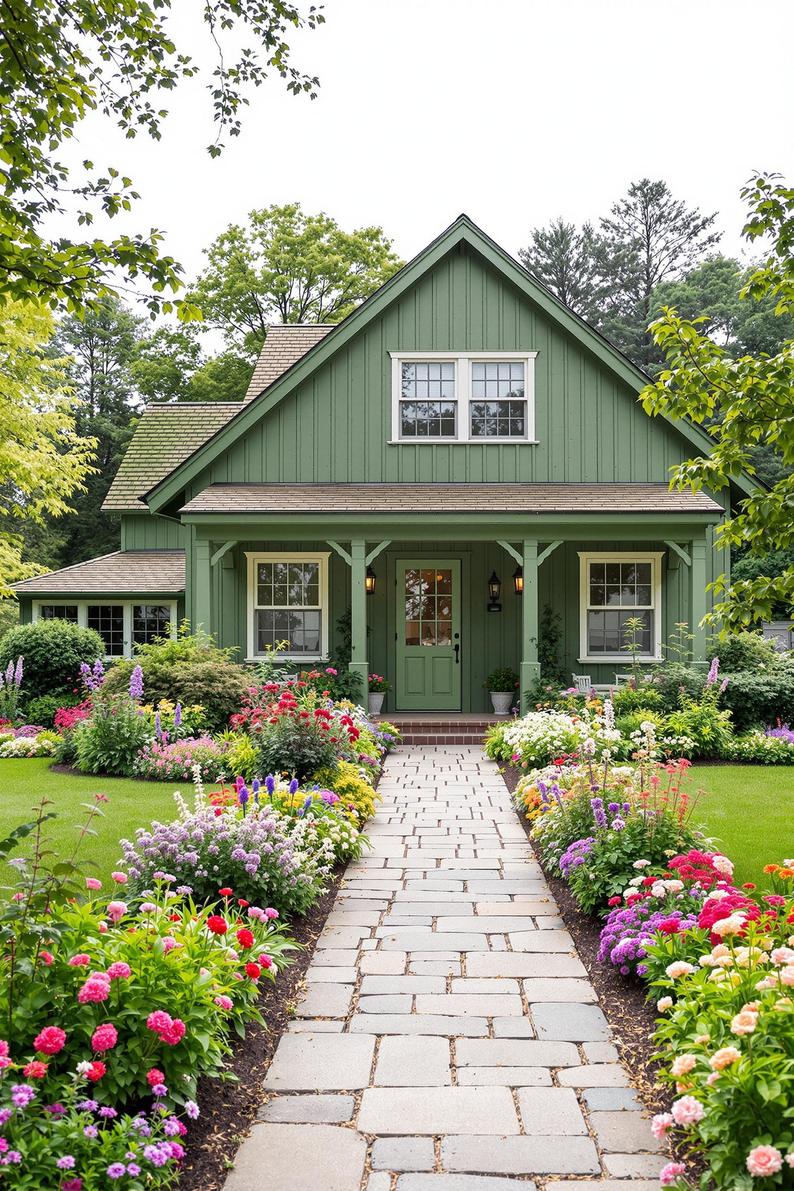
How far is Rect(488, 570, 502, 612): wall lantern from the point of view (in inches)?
561

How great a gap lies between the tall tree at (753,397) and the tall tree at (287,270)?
25.3 meters

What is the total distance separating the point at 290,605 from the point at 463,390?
4246 mm

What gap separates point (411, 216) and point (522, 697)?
87.4ft

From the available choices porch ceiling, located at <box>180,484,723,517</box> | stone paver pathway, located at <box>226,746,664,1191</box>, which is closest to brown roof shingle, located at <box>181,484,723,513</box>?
porch ceiling, located at <box>180,484,723,517</box>

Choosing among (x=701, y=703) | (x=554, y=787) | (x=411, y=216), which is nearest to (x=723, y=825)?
(x=554, y=787)

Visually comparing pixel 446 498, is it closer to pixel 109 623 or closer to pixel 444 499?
pixel 444 499

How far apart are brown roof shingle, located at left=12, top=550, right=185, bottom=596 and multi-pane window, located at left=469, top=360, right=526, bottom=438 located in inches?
242

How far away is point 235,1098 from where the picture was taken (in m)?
3.26

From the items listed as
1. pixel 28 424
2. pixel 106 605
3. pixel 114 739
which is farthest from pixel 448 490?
pixel 106 605

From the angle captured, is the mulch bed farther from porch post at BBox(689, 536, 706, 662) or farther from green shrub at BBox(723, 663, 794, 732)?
porch post at BBox(689, 536, 706, 662)

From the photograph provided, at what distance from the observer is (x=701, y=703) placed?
11.4 metres

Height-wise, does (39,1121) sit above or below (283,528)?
below

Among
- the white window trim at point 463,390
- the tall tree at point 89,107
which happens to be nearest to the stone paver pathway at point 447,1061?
the tall tree at point 89,107

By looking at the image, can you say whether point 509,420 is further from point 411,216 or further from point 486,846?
point 411,216
